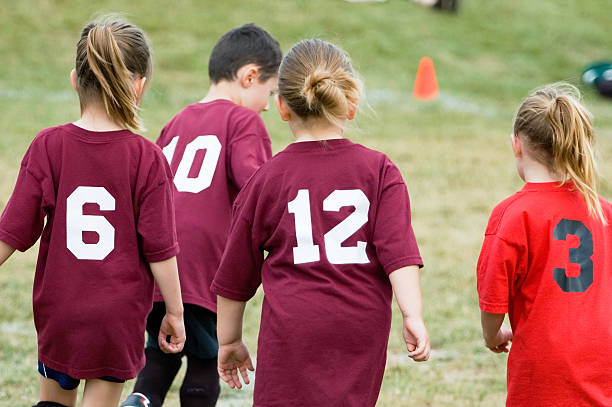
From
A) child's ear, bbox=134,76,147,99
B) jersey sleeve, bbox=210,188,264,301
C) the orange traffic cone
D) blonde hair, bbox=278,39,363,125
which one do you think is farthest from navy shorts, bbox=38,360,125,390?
the orange traffic cone

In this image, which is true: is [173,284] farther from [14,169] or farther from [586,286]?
[14,169]

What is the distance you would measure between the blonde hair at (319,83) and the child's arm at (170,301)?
692mm

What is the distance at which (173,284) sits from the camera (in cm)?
310

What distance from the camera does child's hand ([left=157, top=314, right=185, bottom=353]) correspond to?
125 inches

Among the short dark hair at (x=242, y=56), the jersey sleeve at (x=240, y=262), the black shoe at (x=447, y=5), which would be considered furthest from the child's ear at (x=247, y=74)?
the black shoe at (x=447, y=5)

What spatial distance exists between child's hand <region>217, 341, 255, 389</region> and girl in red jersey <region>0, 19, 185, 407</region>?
0.32 meters

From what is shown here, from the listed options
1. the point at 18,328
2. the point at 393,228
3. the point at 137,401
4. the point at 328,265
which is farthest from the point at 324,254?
the point at 18,328

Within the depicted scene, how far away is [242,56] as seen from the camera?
4.00 m

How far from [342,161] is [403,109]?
1161cm

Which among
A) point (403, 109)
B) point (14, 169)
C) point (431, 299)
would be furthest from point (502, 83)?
point (431, 299)

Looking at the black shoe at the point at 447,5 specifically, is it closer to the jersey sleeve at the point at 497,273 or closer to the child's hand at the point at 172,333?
the child's hand at the point at 172,333

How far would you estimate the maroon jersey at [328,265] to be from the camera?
276 centimetres

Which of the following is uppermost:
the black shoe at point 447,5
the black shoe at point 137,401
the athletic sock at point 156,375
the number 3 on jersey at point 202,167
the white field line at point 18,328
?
the black shoe at point 447,5

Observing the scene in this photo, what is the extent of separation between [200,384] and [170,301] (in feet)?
2.66
